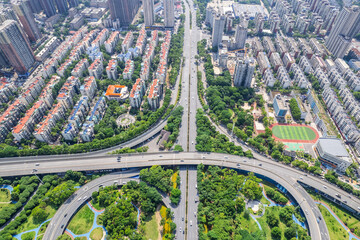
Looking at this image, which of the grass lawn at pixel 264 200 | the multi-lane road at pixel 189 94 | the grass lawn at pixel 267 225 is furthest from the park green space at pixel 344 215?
the multi-lane road at pixel 189 94

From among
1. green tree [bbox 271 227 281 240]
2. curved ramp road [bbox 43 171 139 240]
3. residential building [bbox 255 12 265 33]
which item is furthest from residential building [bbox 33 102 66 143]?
residential building [bbox 255 12 265 33]

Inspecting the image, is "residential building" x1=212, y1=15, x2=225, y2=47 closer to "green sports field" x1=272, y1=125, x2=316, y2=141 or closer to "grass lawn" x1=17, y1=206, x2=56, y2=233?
"green sports field" x1=272, y1=125, x2=316, y2=141

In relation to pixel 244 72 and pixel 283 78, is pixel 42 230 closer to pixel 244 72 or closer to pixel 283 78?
pixel 244 72

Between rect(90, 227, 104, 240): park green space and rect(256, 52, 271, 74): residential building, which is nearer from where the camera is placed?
rect(90, 227, 104, 240): park green space

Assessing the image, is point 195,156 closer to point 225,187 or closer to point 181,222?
point 225,187

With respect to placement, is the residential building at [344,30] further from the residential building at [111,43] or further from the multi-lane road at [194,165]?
the residential building at [111,43]
